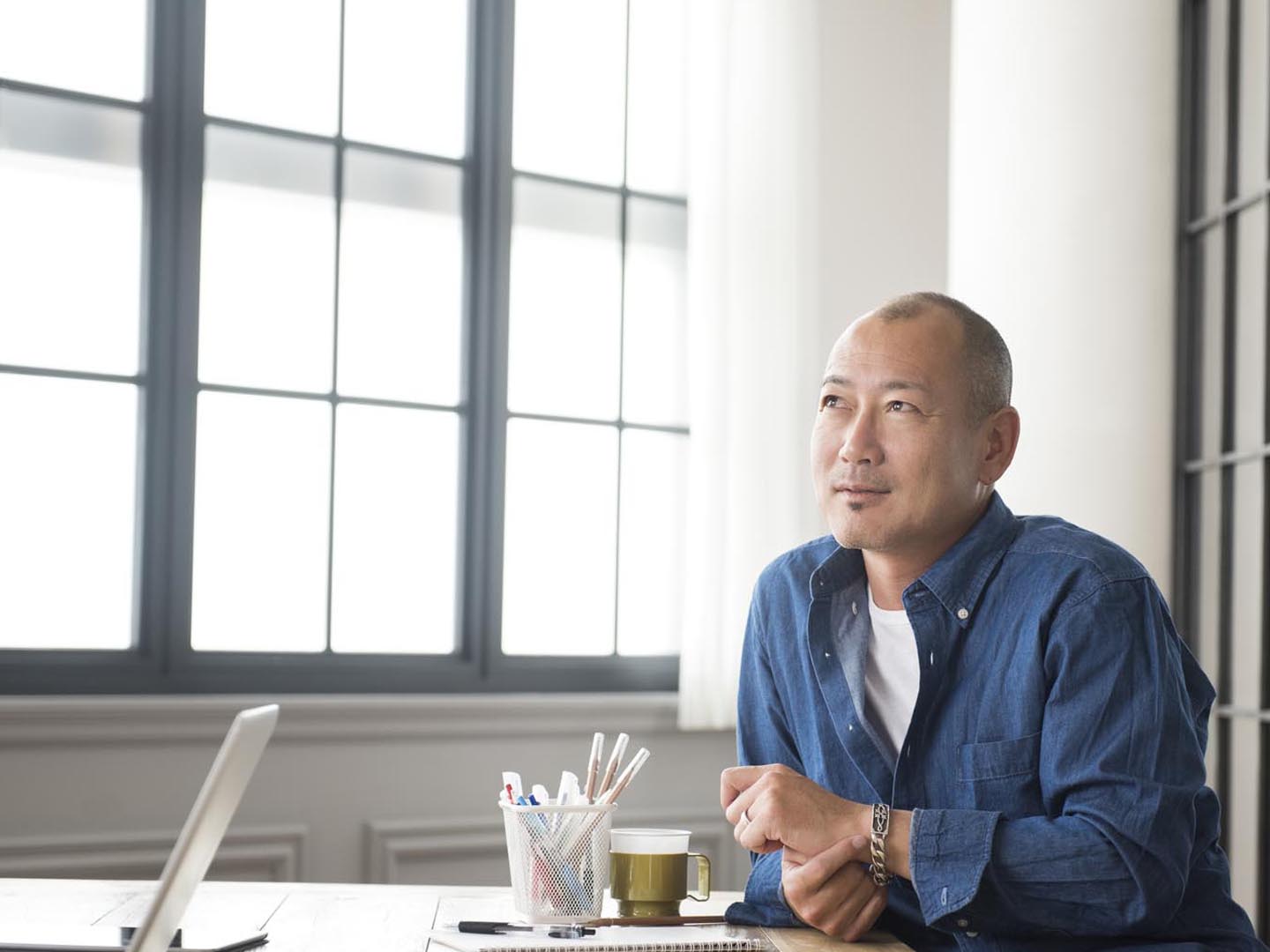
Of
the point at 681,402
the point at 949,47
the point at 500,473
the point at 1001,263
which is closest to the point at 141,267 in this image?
the point at 500,473

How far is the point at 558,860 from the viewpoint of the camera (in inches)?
53.2

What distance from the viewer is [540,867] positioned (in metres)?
1.35

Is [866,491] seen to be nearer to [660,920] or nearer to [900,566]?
[900,566]

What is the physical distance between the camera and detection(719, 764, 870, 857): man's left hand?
130 cm

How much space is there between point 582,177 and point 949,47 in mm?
1176

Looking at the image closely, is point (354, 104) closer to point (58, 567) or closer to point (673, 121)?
point (673, 121)

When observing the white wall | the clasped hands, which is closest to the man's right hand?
the clasped hands

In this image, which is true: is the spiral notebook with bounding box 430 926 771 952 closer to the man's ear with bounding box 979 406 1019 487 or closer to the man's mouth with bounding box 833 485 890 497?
the man's mouth with bounding box 833 485 890 497

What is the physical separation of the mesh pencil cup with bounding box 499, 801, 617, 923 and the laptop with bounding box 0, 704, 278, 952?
0.85 ft

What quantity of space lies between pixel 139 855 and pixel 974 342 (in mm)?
2008

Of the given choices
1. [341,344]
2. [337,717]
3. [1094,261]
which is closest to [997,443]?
[1094,261]

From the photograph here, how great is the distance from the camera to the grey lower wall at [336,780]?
265 cm

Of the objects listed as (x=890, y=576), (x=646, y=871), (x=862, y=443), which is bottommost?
(x=646, y=871)

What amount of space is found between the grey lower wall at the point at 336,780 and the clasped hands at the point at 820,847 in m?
1.75
